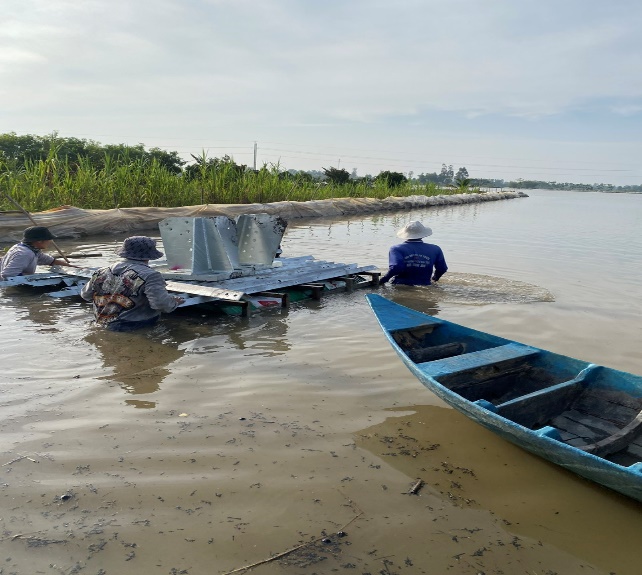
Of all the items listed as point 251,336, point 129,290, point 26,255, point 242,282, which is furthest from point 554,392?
point 26,255

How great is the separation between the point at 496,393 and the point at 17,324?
176 inches

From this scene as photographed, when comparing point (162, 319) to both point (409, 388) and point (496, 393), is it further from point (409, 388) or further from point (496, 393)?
point (496, 393)

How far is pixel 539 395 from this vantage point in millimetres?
3314

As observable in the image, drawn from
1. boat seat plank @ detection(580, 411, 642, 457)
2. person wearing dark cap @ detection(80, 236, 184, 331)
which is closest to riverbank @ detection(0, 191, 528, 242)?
person wearing dark cap @ detection(80, 236, 184, 331)

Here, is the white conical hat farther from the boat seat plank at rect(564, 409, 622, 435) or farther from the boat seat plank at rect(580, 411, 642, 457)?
the boat seat plank at rect(580, 411, 642, 457)

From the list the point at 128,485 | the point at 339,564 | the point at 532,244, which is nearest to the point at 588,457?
the point at 339,564

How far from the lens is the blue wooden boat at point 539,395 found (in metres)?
2.74

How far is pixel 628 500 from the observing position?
2.77m

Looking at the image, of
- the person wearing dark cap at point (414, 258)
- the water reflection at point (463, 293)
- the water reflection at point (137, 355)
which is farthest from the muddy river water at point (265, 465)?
the person wearing dark cap at point (414, 258)

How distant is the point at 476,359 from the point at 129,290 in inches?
124

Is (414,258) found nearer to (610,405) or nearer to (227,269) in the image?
(227,269)

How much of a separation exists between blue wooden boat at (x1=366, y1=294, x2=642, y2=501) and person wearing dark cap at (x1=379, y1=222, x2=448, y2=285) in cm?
279

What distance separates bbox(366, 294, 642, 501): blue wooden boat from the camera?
2.74m

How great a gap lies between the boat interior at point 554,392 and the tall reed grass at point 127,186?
10.5 metres
